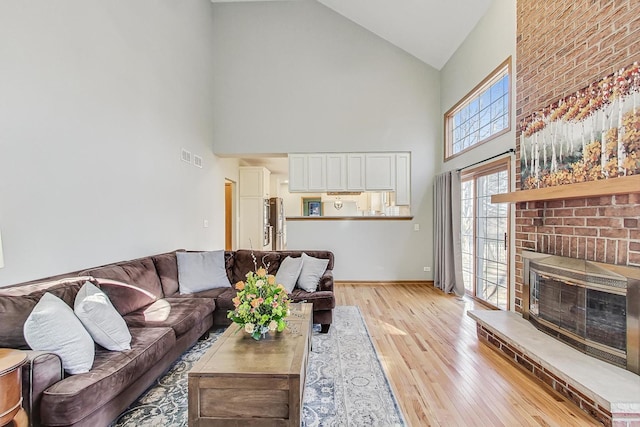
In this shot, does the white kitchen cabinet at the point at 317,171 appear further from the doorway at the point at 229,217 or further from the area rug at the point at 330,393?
the area rug at the point at 330,393

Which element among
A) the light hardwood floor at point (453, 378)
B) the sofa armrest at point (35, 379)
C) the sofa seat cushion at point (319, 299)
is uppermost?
the sofa armrest at point (35, 379)

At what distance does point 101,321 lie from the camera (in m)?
1.92

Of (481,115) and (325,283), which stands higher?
(481,115)

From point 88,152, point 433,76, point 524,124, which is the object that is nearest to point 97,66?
point 88,152

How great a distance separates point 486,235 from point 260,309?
363 cm

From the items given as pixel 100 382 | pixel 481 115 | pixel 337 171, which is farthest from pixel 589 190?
pixel 337 171

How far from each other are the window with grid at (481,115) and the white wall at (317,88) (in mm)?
332

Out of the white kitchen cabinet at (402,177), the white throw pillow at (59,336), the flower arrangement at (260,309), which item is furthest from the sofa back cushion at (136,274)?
the white kitchen cabinet at (402,177)

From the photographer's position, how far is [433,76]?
224 inches

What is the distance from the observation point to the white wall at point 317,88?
18.6 feet

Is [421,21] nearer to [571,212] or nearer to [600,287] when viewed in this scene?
[571,212]

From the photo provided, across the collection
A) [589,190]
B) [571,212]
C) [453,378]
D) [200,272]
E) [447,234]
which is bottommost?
[453,378]

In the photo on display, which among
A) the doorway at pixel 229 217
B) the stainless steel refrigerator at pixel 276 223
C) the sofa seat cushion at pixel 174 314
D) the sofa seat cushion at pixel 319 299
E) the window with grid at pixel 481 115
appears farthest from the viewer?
the stainless steel refrigerator at pixel 276 223

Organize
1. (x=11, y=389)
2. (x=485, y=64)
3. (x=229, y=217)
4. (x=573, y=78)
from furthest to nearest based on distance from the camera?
(x=229, y=217), (x=485, y=64), (x=573, y=78), (x=11, y=389)
